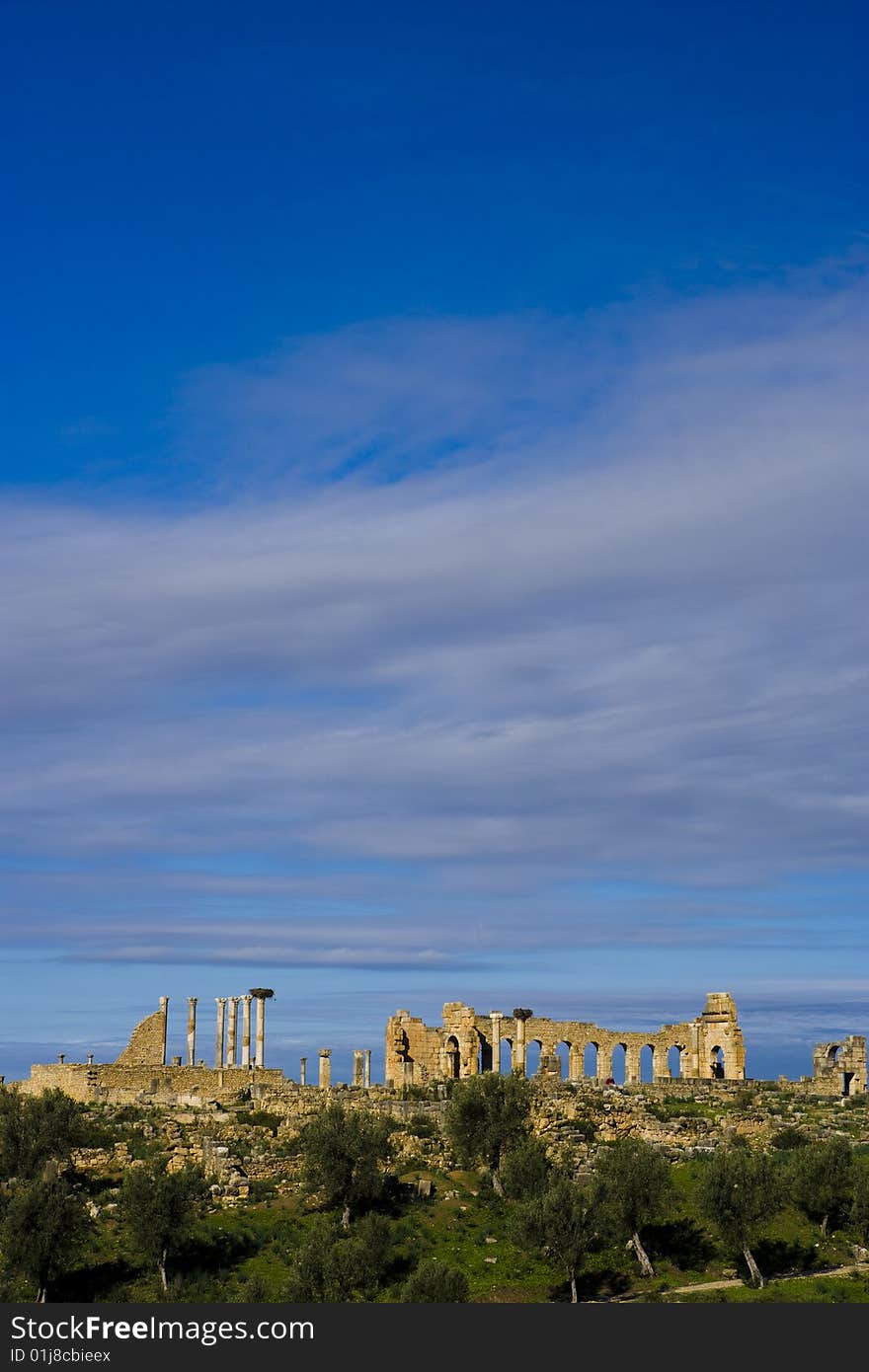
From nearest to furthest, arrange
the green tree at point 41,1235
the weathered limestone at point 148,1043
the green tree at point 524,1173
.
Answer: the green tree at point 41,1235, the green tree at point 524,1173, the weathered limestone at point 148,1043

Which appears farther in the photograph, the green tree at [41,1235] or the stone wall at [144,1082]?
the stone wall at [144,1082]

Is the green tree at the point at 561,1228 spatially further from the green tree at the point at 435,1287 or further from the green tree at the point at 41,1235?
the green tree at the point at 41,1235

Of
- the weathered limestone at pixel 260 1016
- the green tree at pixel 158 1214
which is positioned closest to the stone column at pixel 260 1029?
the weathered limestone at pixel 260 1016

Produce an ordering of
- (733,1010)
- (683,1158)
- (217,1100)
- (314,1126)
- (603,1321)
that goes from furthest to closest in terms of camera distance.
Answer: (733,1010) → (217,1100) → (683,1158) → (314,1126) → (603,1321)

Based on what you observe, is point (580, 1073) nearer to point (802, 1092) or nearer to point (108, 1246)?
point (802, 1092)

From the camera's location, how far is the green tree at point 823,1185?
51.4m

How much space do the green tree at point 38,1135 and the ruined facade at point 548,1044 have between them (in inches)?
995

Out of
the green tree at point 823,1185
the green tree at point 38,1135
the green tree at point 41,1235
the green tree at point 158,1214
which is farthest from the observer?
the green tree at point 38,1135

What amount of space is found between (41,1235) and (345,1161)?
11.4 metres

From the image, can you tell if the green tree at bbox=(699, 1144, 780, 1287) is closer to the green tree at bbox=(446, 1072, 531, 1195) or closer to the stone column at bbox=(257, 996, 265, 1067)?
the green tree at bbox=(446, 1072, 531, 1195)

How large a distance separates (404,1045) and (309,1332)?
4843cm

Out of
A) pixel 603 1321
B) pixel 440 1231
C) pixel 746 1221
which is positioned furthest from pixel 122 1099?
pixel 603 1321

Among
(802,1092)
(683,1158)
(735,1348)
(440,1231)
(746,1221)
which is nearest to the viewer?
(735,1348)

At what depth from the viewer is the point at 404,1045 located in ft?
271
